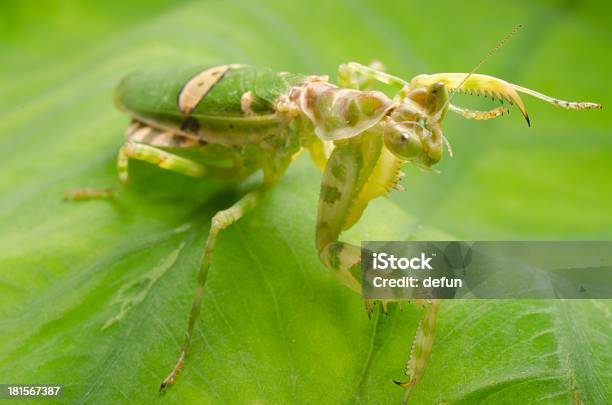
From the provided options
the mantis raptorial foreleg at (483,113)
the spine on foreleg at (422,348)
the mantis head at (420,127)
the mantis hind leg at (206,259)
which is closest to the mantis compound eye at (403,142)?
the mantis head at (420,127)

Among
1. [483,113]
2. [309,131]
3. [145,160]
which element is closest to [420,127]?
[483,113]

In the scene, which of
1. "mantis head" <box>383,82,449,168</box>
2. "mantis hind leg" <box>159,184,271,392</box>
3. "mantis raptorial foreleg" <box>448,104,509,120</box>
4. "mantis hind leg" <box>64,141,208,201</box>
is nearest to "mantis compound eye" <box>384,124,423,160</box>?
"mantis head" <box>383,82,449,168</box>

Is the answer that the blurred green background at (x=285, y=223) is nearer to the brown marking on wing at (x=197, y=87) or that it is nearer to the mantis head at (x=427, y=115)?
the brown marking on wing at (x=197, y=87)

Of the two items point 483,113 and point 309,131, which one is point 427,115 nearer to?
point 483,113

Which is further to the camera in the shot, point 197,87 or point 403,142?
point 197,87

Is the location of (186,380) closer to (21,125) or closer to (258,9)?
(21,125)

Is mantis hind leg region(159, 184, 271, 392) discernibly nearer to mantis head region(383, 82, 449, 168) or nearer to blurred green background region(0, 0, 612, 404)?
blurred green background region(0, 0, 612, 404)
